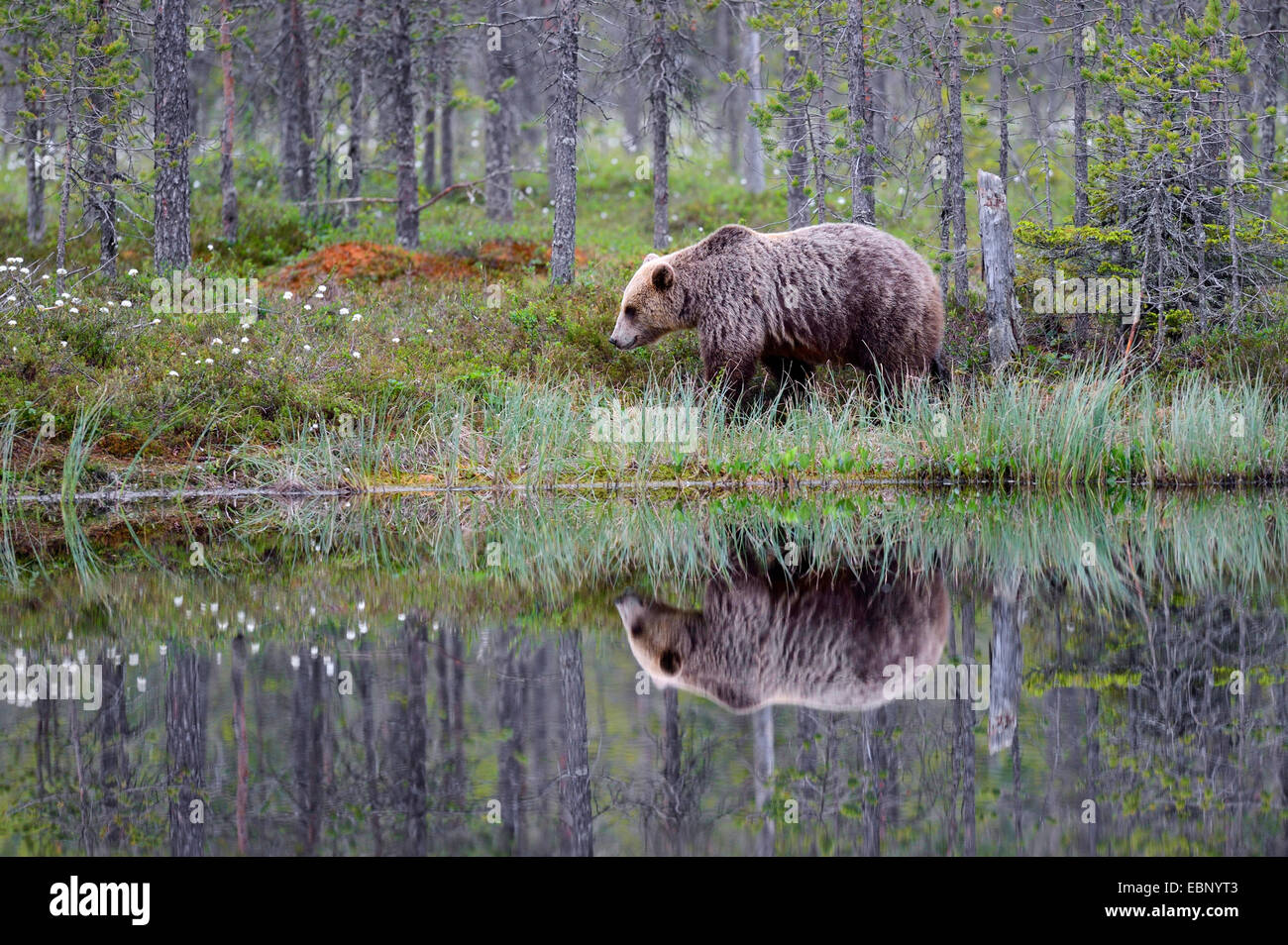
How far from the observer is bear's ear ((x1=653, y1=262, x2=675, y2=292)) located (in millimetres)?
14180

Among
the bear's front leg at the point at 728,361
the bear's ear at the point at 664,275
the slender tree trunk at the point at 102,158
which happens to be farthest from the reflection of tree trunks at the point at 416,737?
the slender tree trunk at the point at 102,158

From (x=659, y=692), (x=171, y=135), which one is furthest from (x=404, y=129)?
(x=659, y=692)

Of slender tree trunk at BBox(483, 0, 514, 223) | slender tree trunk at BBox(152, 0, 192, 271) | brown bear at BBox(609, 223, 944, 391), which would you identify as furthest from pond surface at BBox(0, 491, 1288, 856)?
slender tree trunk at BBox(483, 0, 514, 223)

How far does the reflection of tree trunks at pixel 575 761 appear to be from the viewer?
4.27 metres

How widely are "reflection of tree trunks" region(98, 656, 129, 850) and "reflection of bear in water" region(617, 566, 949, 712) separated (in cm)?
240

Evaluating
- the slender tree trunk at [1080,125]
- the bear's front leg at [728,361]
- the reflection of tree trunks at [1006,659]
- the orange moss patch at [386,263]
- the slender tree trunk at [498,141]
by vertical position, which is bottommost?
the reflection of tree trunks at [1006,659]

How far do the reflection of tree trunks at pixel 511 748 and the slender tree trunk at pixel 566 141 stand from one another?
37.9ft

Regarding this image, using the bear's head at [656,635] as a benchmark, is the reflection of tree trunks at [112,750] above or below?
below

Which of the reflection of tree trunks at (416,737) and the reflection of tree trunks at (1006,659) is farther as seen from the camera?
the reflection of tree trunks at (1006,659)

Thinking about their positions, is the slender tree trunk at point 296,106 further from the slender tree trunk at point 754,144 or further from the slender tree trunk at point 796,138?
the slender tree trunk at point 754,144

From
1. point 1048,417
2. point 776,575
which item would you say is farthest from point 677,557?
point 1048,417

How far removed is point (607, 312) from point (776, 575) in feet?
28.1

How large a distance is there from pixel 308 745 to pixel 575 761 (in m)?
1.09

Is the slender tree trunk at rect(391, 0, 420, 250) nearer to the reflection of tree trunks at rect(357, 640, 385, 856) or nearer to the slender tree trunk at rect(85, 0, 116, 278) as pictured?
the slender tree trunk at rect(85, 0, 116, 278)
